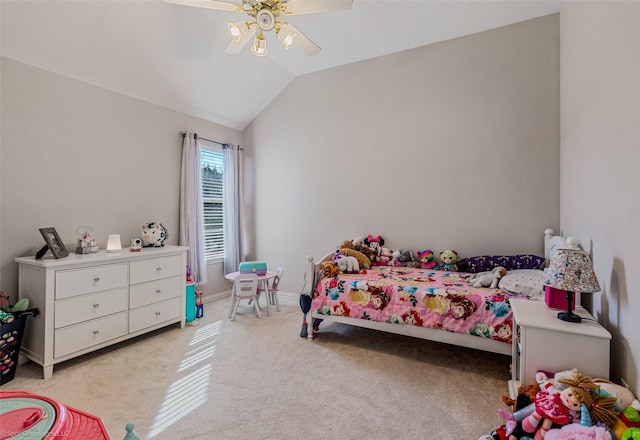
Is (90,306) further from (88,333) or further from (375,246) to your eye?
(375,246)

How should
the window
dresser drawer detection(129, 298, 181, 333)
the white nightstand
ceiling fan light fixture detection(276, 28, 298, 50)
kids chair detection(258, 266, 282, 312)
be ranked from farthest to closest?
the window
kids chair detection(258, 266, 282, 312)
dresser drawer detection(129, 298, 181, 333)
ceiling fan light fixture detection(276, 28, 298, 50)
the white nightstand

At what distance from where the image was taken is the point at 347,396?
2.01 metres

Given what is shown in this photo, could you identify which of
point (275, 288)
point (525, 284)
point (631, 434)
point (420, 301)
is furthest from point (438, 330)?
point (275, 288)

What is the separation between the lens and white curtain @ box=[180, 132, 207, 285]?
3.71 metres

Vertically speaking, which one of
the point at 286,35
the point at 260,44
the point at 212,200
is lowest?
the point at 212,200

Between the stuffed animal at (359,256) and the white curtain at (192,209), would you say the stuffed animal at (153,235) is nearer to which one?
the white curtain at (192,209)

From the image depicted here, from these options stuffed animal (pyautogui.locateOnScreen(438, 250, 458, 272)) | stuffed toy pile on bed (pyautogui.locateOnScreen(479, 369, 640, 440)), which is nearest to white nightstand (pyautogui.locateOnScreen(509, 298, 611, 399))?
stuffed toy pile on bed (pyautogui.locateOnScreen(479, 369, 640, 440))

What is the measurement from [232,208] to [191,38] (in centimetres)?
211

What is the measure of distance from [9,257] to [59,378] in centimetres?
104

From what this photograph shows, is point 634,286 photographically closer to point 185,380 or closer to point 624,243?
point 624,243

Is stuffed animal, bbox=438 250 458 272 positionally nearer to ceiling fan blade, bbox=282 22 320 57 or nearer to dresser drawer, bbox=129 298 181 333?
ceiling fan blade, bbox=282 22 320 57

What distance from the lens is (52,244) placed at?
7.87 feet

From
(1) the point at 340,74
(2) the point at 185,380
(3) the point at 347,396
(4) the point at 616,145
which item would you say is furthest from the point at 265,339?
(1) the point at 340,74

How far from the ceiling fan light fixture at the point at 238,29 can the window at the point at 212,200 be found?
2062mm
